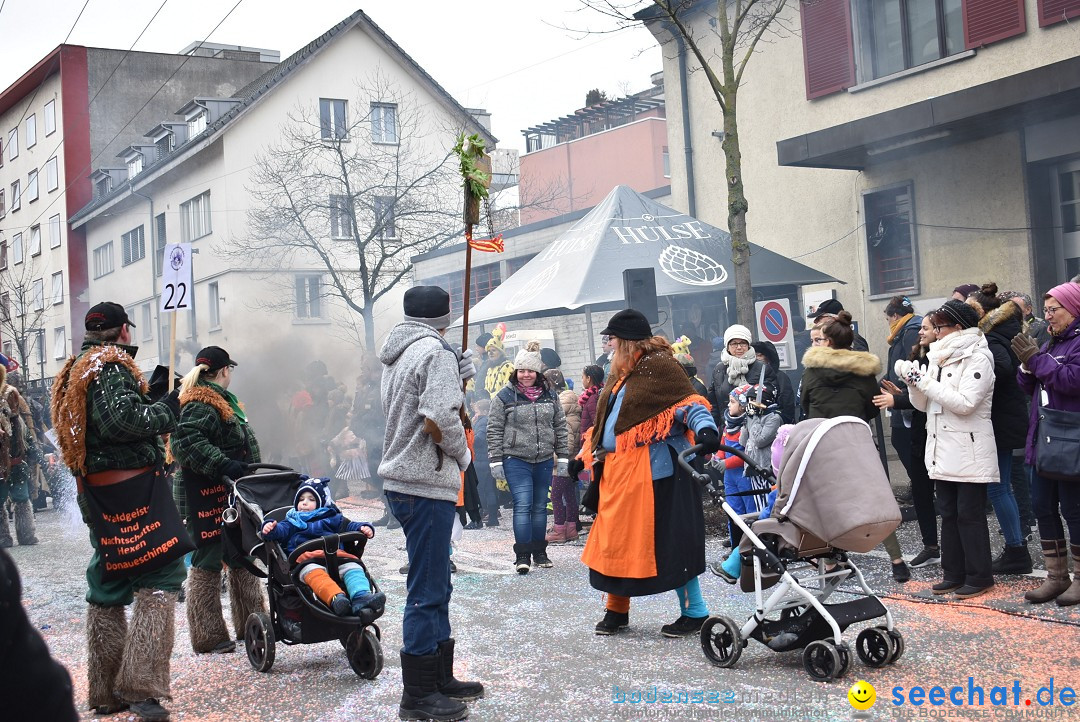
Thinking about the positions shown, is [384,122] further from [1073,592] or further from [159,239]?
[1073,592]

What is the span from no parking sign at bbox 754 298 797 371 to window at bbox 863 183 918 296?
5.05m

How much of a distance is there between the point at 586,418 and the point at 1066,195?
26.3ft

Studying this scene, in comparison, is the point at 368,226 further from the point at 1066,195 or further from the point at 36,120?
the point at 36,120

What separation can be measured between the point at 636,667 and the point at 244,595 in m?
2.69

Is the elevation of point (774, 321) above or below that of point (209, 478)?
above

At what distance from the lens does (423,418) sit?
5250 millimetres

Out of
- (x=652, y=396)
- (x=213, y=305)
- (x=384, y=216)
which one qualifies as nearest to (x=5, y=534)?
(x=652, y=396)

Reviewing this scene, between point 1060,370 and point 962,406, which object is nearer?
point 1060,370

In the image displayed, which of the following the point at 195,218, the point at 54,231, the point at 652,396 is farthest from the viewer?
the point at 54,231

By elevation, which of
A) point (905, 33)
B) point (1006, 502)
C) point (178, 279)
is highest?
point (905, 33)

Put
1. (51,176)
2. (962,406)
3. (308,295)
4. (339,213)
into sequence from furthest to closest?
(51,176) → (308,295) → (339,213) → (962,406)

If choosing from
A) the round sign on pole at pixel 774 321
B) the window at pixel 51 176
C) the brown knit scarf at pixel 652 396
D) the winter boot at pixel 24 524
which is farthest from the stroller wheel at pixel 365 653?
the window at pixel 51 176

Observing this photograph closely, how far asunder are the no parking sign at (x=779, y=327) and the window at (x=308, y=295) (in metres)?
21.7

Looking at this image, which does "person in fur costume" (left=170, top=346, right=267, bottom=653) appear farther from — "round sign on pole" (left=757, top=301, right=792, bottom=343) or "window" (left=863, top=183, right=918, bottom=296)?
"window" (left=863, top=183, right=918, bottom=296)
